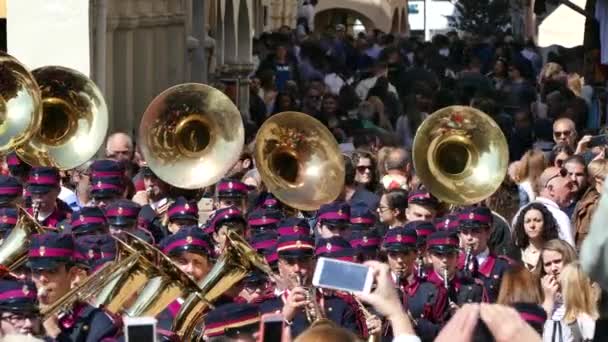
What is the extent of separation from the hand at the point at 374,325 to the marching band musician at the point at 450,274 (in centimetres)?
108

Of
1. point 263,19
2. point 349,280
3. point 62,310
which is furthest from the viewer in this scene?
point 263,19

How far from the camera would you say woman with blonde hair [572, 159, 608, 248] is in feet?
42.5

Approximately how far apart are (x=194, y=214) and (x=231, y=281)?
8.56 feet

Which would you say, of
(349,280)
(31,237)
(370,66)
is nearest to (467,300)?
(31,237)

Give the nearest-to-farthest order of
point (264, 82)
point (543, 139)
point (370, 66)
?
1. point (543, 139)
2. point (264, 82)
3. point (370, 66)

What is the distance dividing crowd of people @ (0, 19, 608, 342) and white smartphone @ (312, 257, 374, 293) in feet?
0.43

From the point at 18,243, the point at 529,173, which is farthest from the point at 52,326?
the point at 529,173

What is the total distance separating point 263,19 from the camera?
131 ft

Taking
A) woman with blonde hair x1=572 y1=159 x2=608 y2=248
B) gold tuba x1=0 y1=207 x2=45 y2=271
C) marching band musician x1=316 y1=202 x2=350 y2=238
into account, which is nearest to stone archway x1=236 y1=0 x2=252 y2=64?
woman with blonde hair x1=572 y1=159 x2=608 y2=248

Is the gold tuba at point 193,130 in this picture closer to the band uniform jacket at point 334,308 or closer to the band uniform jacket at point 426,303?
the band uniform jacket at point 426,303

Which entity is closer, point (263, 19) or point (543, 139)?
point (543, 139)

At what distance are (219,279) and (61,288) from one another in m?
0.80

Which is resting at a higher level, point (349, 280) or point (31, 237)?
point (349, 280)

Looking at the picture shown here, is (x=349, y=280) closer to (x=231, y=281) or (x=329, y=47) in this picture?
(x=231, y=281)
